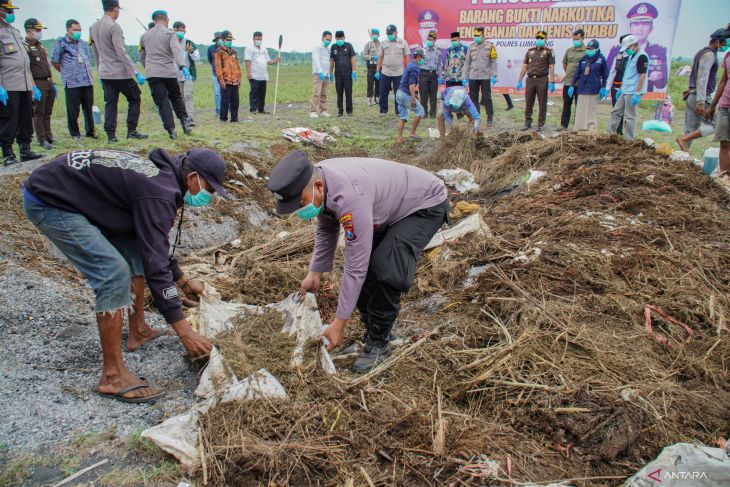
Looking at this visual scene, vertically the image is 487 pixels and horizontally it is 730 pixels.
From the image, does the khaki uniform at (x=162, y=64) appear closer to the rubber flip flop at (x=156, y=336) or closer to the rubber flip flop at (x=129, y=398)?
the rubber flip flop at (x=156, y=336)

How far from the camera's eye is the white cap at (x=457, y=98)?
8.65m

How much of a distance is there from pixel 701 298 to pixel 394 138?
784 cm

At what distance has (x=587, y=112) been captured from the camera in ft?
32.5

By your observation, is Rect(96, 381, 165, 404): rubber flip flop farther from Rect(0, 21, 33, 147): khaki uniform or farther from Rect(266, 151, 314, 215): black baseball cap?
Rect(0, 21, 33, 147): khaki uniform

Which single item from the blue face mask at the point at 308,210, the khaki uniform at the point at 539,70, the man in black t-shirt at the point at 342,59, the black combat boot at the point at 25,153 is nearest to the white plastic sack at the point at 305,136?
the man in black t-shirt at the point at 342,59

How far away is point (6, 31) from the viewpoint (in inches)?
239

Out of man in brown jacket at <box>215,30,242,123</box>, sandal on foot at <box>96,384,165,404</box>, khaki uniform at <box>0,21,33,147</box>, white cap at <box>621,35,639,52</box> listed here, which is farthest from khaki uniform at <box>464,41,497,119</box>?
sandal on foot at <box>96,384,165,404</box>

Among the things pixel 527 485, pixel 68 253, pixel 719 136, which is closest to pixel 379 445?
pixel 527 485

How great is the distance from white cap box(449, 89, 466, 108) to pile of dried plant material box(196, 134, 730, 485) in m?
Answer: 4.59

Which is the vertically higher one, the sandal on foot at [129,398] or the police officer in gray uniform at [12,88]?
the police officer in gray uniform at [12,88]

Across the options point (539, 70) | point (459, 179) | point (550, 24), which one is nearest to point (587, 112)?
point (539, 70)

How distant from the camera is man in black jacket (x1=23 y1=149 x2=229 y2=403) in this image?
2480 mm

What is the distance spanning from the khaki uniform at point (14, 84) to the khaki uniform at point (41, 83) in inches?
50.2

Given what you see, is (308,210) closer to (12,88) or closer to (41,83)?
(12,88)
